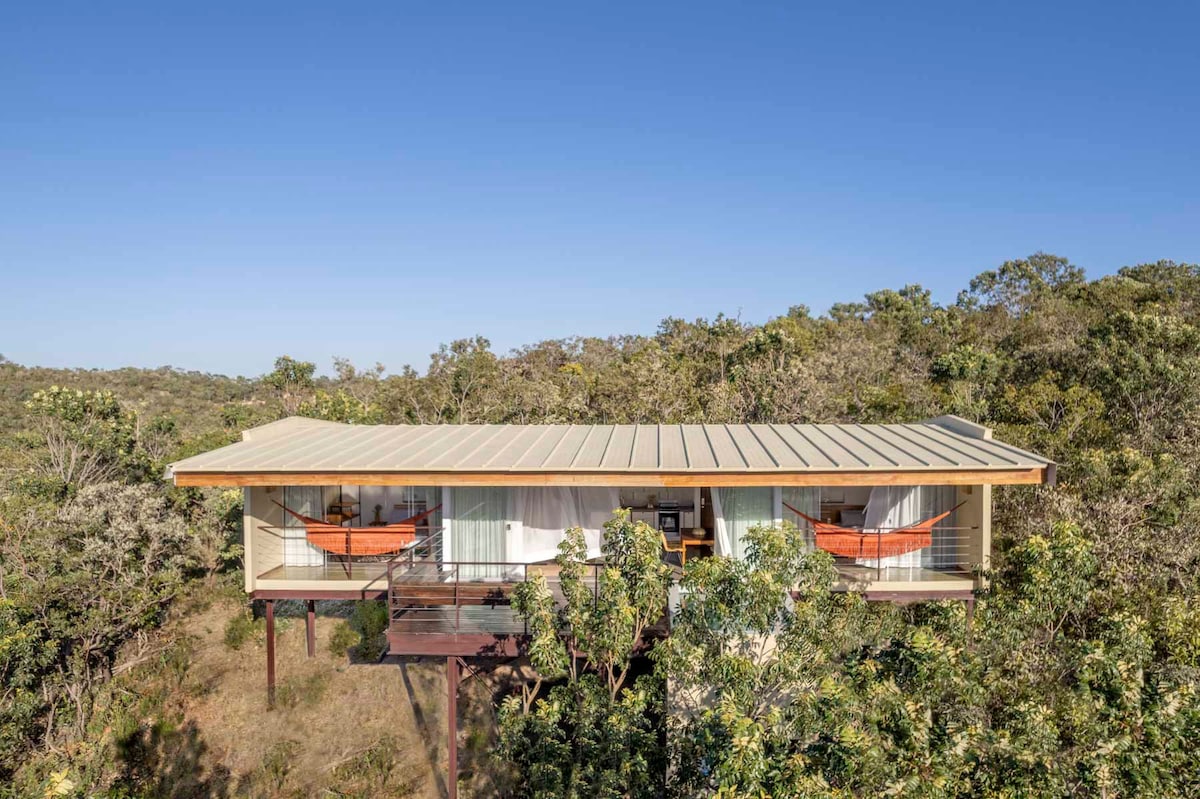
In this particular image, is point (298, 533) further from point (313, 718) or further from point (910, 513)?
point (910, 513)

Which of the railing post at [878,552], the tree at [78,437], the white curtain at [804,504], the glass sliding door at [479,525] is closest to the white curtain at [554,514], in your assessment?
the glass sliding door at [479,525]

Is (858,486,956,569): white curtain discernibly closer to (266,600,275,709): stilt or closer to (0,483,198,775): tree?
(266,600,275,709): stilt

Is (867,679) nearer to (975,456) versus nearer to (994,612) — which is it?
(994,612)

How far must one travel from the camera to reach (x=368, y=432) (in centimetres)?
1133

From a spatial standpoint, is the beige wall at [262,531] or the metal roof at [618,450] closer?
the metal roof at [618,450]

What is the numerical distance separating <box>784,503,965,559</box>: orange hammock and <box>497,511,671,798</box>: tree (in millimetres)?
3600

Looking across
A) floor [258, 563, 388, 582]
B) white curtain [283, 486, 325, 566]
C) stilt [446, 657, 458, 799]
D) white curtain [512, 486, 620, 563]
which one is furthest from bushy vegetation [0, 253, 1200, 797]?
white curtain [283, 486, 325, 566]

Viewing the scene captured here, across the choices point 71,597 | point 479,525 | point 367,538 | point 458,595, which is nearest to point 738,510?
point 479,525

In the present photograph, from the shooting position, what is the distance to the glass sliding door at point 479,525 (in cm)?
916

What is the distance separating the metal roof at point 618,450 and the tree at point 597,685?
2407 millimetres

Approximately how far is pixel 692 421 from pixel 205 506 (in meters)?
12.0

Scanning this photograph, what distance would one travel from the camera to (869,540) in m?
8.78

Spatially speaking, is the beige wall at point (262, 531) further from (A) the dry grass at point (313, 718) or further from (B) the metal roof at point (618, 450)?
(A) the dry grass at point (313, 718)

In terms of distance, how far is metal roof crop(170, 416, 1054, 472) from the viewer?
8.38m
